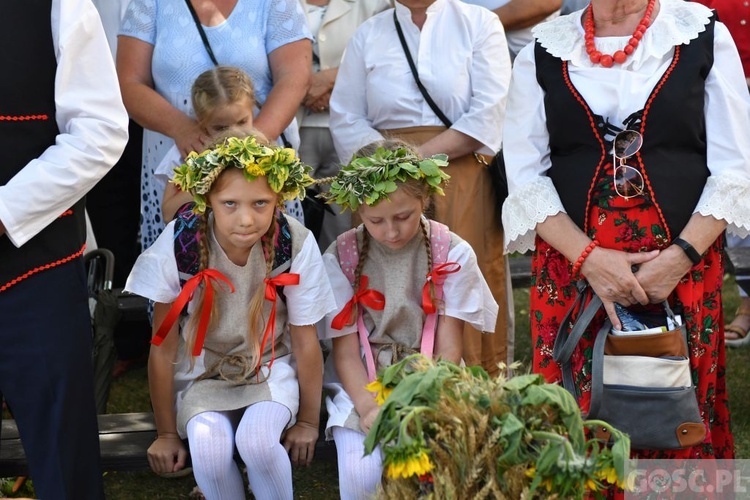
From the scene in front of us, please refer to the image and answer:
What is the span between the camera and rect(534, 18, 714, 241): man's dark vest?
2.99 meters

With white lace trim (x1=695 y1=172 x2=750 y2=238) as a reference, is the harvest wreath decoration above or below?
below

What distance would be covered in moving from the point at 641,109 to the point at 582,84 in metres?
0.20

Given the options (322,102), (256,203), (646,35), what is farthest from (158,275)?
(646,35)

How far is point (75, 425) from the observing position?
9.40 ft

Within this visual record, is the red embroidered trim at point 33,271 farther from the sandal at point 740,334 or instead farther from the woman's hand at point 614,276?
the sandal at point 740,334

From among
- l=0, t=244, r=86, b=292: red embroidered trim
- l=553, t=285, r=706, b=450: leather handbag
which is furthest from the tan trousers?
l=0, t=244, r=86, b=292: red embroidered trim

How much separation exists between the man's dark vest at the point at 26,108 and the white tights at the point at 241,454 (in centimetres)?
74

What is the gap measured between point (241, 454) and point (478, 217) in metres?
1.49

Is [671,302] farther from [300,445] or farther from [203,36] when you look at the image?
[203,36]

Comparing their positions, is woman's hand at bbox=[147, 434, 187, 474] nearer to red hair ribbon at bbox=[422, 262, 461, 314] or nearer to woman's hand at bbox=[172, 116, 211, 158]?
red hair ribbon at bbox=[422, 262, 461, 314]

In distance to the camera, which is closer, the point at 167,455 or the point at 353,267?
the point at 167,455

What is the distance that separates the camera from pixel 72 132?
2.76 m

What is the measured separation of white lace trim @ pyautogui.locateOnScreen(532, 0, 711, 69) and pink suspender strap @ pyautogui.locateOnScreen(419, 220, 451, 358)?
28.5 inches

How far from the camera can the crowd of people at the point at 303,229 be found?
277 centimetres
